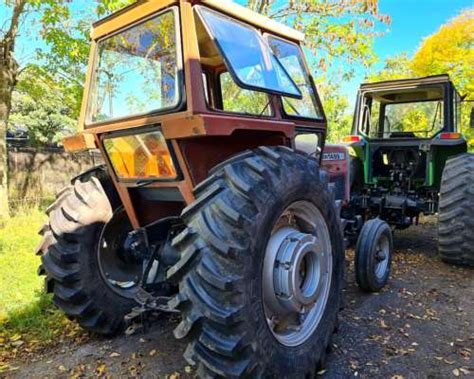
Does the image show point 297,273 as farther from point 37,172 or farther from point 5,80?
point 37,172

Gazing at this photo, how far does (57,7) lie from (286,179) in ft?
20.8

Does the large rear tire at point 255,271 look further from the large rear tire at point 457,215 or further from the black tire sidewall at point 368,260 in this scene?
the large rear tire at point 457,215

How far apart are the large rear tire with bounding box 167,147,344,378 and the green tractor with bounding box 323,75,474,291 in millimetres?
1534

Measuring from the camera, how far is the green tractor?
4.32m

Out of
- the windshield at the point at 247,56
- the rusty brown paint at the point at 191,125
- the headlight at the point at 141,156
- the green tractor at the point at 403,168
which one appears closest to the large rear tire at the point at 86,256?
the rusty brown paint at the point at 191,125

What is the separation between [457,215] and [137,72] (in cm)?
380

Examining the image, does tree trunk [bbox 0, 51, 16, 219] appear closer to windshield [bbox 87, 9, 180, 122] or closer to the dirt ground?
the dirt ground

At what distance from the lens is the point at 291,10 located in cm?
873

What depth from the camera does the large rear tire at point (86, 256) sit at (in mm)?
2666

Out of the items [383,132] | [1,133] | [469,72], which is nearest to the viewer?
[383,132]

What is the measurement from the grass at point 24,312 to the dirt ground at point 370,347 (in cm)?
23

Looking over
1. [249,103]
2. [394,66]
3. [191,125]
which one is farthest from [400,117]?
[394,66]

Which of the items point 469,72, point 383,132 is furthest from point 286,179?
point 469,72

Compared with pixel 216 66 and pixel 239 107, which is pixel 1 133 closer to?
pixel 216 66
